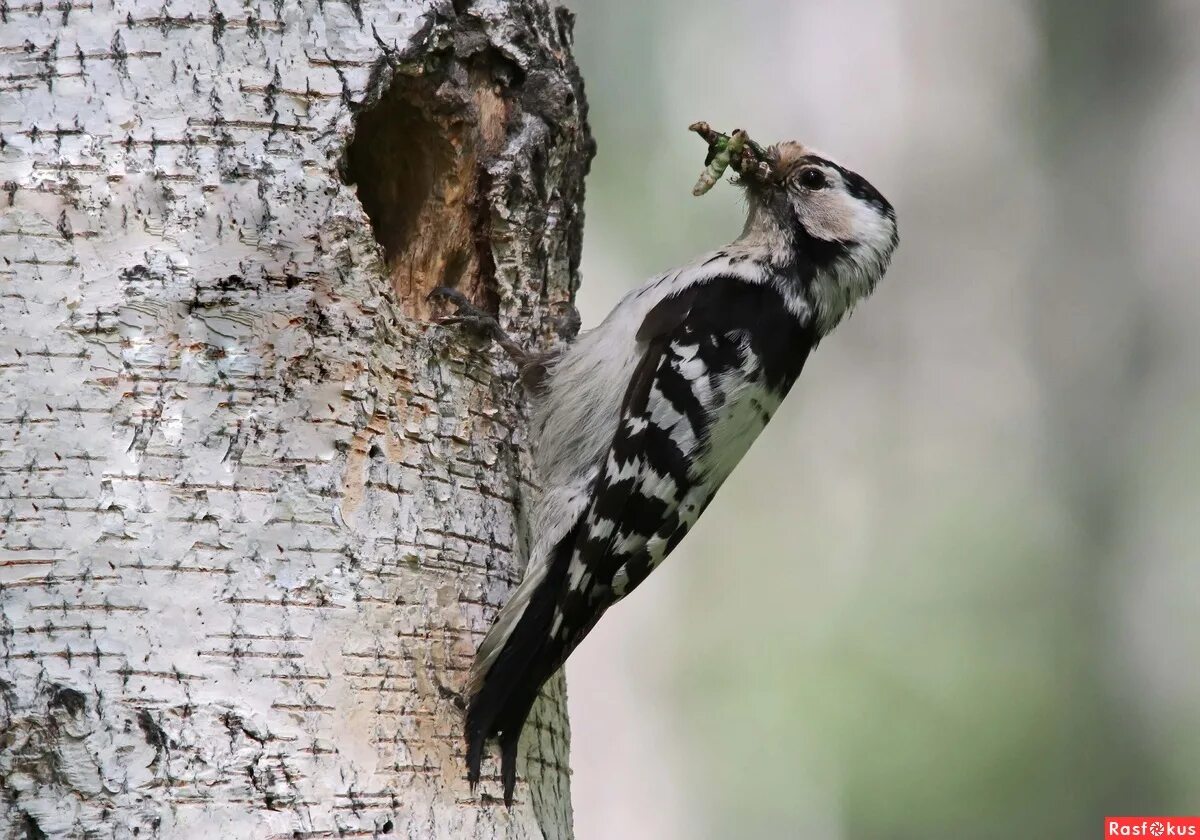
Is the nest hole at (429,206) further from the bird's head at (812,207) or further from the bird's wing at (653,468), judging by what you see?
the bird's head at (812,207)

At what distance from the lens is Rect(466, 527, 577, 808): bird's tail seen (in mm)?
2475

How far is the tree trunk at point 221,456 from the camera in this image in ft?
6.85

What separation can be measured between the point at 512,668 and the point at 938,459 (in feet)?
16.0

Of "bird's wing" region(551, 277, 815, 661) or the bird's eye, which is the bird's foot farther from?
the bird's eye

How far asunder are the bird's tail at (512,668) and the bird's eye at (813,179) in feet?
5.39

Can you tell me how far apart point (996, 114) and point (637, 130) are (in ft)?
6.65

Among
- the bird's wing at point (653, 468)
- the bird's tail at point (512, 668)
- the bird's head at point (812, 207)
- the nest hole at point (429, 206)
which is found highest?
the bird's head at point (812, 207)

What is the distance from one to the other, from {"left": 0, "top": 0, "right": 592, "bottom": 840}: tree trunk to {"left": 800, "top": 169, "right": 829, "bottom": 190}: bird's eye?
1576 mm

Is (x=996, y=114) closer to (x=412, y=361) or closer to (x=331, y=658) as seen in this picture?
(x=412, y=361)

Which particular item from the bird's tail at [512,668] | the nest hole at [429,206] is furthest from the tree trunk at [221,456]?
the nest hole at [429,206]

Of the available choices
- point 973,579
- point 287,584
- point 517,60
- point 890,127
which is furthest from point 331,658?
point 890,127

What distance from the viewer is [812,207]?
391cm

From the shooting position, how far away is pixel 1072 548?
6.75 m

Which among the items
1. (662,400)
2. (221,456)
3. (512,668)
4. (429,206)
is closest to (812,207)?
(662,400)
